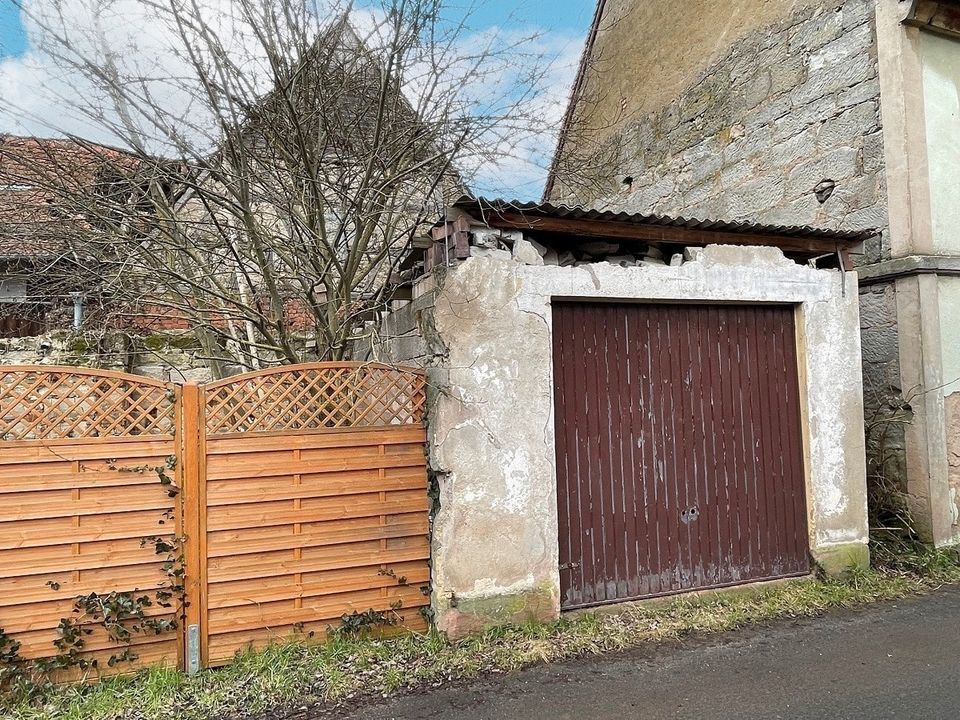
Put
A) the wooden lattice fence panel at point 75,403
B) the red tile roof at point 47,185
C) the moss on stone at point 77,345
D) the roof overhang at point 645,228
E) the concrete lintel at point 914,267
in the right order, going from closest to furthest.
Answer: the wooden lattice fence panel at point 75,403, the roof overhang at point 645,228, the red tile roof at point 47,185, the concrete lintel at point 914,267, the moss on stone at point 77,345

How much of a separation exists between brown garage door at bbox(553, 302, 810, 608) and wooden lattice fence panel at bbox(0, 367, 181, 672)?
2867 mm

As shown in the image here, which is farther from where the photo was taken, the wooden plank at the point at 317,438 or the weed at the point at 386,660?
the wooden plank at the point at 317,438

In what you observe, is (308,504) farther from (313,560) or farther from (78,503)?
(78,503)

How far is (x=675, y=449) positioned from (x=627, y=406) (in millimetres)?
582

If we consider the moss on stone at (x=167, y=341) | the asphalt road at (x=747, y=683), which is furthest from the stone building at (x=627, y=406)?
the moss on stone at (x=167, y=341)

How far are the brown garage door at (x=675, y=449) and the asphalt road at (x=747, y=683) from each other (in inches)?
27.1

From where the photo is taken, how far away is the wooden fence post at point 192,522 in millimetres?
3949

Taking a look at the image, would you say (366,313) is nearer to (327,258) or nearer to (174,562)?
(327,258)

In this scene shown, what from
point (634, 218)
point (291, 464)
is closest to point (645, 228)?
point (634, 218)

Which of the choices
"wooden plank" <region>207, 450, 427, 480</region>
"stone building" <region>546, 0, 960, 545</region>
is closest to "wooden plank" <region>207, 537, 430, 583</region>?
"wooden plank" <region>207, 450, 427, 480</region>

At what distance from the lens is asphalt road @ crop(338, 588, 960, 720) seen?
3.57 m

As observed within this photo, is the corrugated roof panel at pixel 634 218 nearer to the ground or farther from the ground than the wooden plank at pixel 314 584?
farther from the ground

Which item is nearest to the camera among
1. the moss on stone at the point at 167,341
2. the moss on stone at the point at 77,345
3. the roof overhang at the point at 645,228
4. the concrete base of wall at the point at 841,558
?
the roof overhang at the point at 645,228

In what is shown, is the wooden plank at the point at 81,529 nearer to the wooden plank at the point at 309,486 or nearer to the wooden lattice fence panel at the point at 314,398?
the wooden plank at the point at 309,486
